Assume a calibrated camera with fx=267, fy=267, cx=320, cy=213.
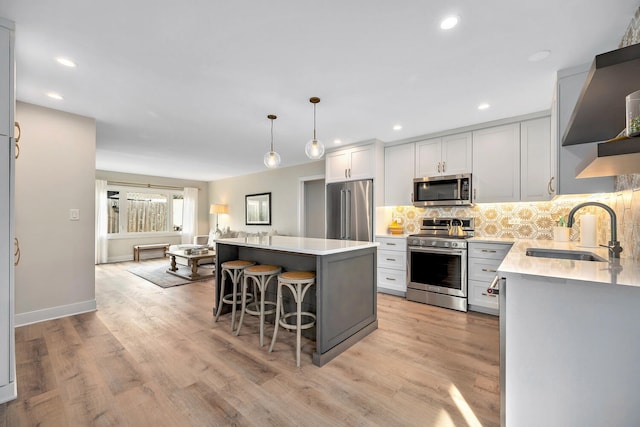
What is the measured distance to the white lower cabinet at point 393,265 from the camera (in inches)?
153

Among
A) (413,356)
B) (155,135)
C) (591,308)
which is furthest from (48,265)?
(591,308)

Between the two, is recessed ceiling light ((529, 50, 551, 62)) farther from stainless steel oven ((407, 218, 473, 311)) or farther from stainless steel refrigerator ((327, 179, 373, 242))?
stainless steel refrigerator ((327, 179, 373, 242))

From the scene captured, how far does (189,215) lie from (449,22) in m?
8.28

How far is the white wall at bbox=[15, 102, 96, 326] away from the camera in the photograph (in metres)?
2.90

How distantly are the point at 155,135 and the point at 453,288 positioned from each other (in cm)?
477

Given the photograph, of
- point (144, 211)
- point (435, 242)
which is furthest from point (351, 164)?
point (144, 211)

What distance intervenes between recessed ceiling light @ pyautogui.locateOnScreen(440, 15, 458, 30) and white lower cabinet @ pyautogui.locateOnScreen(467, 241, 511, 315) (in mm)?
2432

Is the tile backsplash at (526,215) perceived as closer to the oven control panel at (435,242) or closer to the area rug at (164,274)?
the oven control panel at (435,242)

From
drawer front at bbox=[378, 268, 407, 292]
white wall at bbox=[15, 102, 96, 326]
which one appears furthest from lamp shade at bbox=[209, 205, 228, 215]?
drawer front at bbox=[378, 268, 407, 292]

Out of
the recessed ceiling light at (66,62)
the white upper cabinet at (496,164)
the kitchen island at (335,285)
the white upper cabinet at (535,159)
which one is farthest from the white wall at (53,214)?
the white upper cabinet at (535,159)

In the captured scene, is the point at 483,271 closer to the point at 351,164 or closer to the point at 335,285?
the point at 335,285

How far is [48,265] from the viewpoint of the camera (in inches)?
120

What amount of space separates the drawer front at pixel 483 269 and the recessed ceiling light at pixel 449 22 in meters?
2.58

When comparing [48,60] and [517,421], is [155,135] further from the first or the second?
[517,421]
